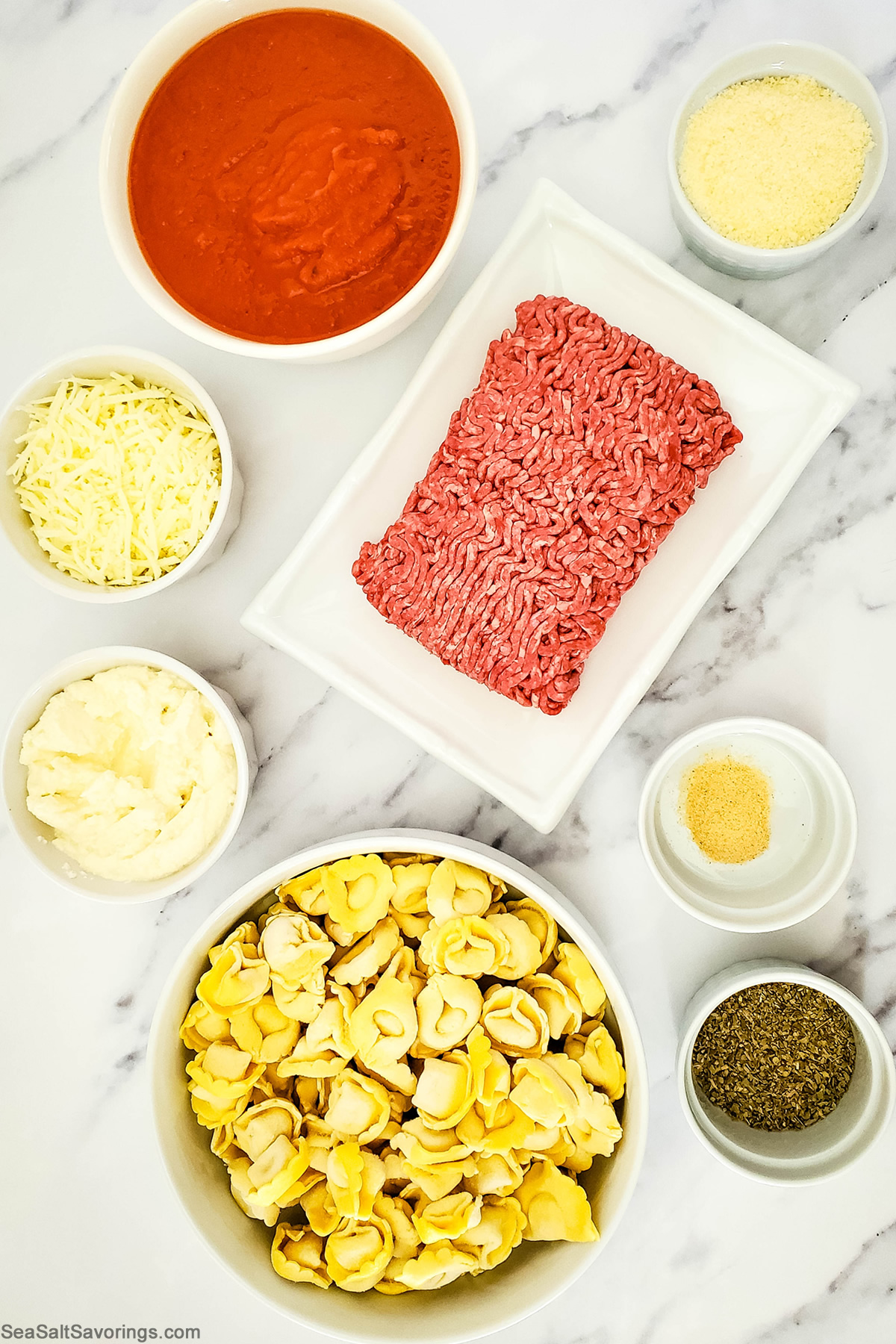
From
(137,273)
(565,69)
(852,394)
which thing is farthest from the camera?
(565,69)

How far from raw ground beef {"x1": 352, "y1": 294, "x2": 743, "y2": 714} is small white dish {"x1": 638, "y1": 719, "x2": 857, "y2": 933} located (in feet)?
0.72

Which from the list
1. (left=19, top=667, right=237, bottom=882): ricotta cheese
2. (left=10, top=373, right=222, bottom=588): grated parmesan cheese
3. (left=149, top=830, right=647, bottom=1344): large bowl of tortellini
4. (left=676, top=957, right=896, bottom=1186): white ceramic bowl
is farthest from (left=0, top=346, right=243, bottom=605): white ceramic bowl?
(left=676, top=957, right=896, bottom=1186): white ceramic bowl

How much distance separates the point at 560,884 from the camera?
1320mm

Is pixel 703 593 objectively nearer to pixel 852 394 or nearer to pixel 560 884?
pixel 852 394

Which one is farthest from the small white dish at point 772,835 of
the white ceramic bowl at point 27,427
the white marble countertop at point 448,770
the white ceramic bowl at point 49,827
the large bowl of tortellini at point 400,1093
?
the white ceramic bowl at point 27,427

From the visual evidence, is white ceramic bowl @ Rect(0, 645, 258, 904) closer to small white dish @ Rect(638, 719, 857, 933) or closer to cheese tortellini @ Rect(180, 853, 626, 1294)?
cheese tortellini @ Rect(180, 853, 626, 1294)

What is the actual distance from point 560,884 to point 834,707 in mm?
438

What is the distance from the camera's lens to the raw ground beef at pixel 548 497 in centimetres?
109

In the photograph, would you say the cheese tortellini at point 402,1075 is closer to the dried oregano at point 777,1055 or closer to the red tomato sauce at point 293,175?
the dried oregano at point 777,1055

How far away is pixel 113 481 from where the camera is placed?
1142mm

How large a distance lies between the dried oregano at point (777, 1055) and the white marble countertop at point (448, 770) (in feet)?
0.23

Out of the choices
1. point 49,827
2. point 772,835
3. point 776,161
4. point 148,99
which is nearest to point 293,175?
point 148,99

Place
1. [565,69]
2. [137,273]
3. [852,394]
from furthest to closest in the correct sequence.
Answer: [565,69] < [852,394] < [137,273]

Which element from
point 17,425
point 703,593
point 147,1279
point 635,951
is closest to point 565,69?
point 703,593
